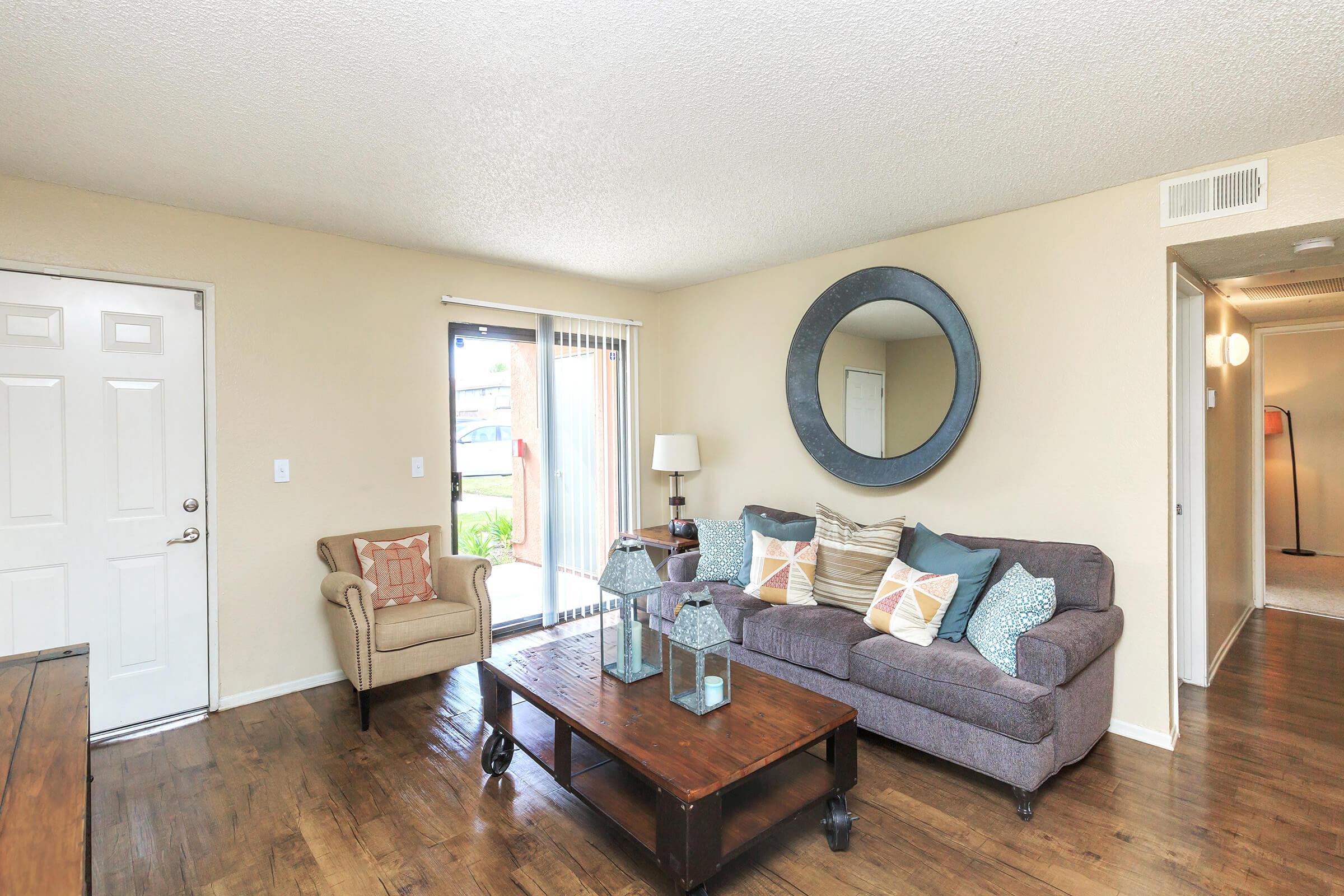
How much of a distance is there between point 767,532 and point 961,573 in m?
1.09

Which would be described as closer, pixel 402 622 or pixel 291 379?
pixel 402 622

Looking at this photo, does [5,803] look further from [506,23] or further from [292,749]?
[506,23]

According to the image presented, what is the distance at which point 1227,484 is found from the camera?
404cm

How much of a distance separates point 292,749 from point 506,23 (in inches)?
116

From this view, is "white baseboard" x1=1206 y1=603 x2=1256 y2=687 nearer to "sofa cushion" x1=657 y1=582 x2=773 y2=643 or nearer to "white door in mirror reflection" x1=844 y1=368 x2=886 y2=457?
"white door in mirror reflection" x1=844 y1=368 x2=886 y2=457

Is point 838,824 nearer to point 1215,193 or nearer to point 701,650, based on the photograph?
point 701,650

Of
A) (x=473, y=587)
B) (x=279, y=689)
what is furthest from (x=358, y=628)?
(x=279, y=689)

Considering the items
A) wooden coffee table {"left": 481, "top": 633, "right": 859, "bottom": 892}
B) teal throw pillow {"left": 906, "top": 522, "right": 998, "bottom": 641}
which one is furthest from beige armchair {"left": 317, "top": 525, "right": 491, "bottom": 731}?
teal throw pillow {"left": 906, "top": 522, "right": 998, "bottom": 641}

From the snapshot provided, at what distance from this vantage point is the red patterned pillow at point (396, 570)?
135 inches

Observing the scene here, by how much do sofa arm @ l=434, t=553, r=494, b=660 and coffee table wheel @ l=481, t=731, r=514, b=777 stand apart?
0.90 m

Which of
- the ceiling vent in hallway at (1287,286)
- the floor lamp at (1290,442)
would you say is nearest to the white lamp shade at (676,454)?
the ceiling vent in hallway at (1287,286)

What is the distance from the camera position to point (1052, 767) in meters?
2.34

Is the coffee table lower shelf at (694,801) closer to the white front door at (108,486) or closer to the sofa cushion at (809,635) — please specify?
the sofa cushion at (809,635)

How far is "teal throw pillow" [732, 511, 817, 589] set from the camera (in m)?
3.59
